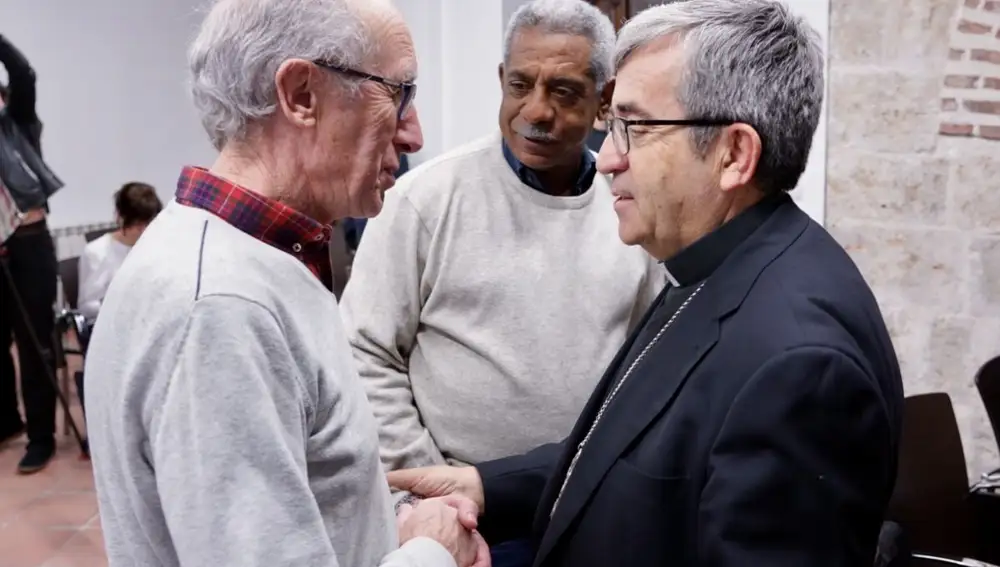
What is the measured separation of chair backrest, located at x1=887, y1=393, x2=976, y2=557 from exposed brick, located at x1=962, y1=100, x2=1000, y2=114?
107cm

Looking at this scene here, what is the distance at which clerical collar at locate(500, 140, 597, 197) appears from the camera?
1757 millimetres

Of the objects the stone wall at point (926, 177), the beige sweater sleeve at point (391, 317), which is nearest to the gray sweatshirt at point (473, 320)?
the beige sweater sleeve at point (391, 317)

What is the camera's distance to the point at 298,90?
105 centimetres

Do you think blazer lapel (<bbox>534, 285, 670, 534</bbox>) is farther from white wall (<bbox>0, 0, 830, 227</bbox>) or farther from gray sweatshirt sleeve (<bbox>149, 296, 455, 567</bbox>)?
white wall (<bbox>0, 0, 830, 227</bbox>)

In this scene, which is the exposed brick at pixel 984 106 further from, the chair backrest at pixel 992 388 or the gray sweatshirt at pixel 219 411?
the gray sweatshirt at pixel 219 411

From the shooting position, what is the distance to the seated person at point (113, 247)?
4730 mm

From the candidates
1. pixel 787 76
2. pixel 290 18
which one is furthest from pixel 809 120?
pixel 290 18

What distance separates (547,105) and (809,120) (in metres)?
0.62

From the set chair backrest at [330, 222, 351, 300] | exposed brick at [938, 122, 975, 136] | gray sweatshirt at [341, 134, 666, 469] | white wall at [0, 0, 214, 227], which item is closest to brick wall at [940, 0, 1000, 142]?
exposed brick at [938, 122, 975, 136]

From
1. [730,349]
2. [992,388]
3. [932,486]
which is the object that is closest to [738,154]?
[730,349]

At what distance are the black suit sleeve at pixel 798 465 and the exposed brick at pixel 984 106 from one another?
2342 mm

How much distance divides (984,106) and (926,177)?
27 cm

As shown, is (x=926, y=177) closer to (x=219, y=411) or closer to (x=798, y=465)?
(x=798, y=465)

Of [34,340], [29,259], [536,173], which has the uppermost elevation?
[536,173]
